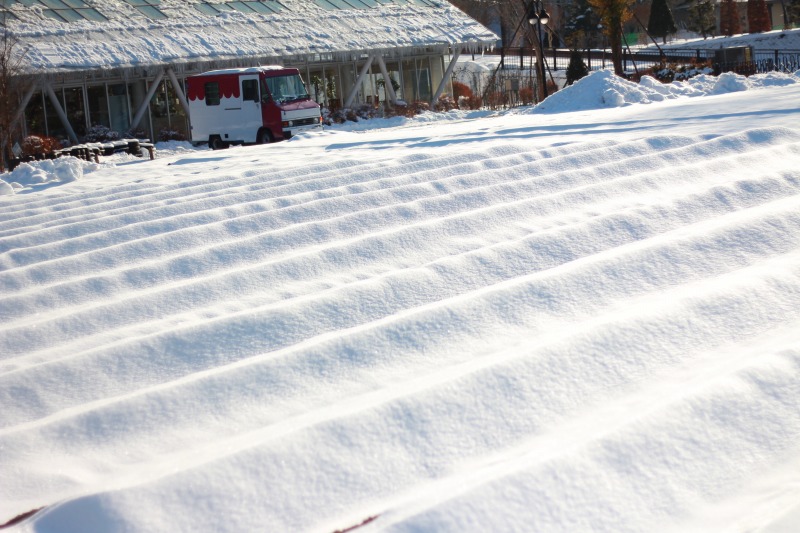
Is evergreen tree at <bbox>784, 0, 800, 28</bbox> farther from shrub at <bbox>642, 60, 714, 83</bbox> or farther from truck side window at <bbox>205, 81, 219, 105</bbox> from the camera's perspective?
truck side window at <bbox>205, 81, 219, 105</bbox>

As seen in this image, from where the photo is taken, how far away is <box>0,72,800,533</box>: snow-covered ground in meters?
3.23

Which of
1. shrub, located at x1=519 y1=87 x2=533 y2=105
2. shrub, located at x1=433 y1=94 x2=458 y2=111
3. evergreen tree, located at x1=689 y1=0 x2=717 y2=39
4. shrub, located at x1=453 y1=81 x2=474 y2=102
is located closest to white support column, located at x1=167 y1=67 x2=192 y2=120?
shrub, located at x1=433 y1=94 x2=458 y2=111

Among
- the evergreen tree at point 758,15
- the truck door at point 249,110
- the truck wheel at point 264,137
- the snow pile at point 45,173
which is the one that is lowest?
the snow pile at point 45,173

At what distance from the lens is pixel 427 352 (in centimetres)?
439

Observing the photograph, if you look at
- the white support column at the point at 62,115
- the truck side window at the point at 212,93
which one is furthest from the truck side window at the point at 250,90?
the white support column at the point at 62,115

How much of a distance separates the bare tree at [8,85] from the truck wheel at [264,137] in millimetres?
5103

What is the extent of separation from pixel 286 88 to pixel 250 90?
83cm

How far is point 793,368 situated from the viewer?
3.96 m

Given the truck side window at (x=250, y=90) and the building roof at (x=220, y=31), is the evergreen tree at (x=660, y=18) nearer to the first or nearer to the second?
the building roof at (x=220, y=31)

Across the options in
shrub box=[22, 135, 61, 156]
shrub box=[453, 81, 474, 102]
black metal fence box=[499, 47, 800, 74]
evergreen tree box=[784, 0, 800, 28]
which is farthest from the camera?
evergreen tree box=[784, 0, 800, 28]

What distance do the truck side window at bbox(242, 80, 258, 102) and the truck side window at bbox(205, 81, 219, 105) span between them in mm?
1111

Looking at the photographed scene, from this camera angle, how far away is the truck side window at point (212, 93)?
21.8 meters

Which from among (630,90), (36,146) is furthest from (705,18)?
(36,146)

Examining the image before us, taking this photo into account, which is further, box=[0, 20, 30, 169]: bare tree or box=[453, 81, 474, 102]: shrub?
box=[453, 81, 474, 102]: shrub
